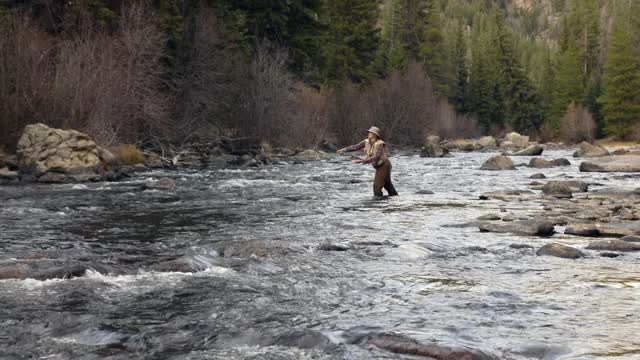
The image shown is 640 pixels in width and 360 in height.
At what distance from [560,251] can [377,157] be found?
26.5 ft

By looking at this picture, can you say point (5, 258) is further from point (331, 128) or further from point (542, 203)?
point (331, 128)

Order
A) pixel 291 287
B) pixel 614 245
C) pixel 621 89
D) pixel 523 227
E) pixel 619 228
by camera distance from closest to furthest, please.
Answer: pixel 291 287 < pixel 614 245 < pixel 619 228 < pixel 523 227 < pixel 621 89

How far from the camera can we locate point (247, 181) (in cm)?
2262

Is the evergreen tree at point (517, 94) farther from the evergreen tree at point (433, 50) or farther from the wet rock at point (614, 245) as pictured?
the wet rock at point (614, 245)

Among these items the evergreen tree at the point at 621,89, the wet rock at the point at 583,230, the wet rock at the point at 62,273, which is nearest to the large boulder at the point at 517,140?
the evergreen tree at the point at 621,89

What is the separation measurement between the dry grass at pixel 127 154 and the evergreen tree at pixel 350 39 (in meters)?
32.7

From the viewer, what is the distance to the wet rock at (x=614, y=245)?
9.97 meters

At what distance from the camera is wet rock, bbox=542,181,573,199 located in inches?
699

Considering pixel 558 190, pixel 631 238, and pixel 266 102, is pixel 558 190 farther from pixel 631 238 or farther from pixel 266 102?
pixel 266 102

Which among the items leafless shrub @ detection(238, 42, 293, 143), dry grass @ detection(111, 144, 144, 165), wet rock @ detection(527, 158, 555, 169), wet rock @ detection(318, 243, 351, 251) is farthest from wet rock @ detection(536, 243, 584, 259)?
leafless shrub @ detection(238, 42, 293, 143)

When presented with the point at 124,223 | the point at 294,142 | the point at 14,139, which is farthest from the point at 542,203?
the point at 294,142

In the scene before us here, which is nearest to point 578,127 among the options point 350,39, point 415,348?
point 350,39

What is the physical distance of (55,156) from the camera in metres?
21.7

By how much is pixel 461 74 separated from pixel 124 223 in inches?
3103
